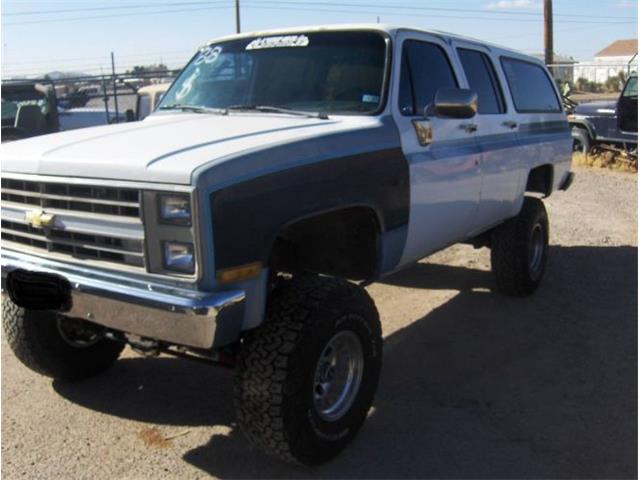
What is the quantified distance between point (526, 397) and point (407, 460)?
1081mm

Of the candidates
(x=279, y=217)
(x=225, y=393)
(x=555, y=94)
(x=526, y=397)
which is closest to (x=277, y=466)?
(x=225, y=393)

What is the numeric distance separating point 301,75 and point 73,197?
168 cm

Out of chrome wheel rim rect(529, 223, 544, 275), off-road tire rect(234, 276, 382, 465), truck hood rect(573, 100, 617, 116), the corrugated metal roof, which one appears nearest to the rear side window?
chrome wheel rim rect(529, 223, 544, 275)

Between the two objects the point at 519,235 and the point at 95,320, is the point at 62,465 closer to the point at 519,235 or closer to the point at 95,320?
the point at 95,320

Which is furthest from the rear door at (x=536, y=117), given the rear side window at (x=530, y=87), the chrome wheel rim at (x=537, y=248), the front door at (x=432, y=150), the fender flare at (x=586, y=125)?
the fender flare at (x=586, y=125)

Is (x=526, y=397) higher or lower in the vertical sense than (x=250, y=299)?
lower

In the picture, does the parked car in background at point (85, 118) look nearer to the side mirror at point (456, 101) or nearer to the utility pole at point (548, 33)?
the side mirror at point (456, 101)

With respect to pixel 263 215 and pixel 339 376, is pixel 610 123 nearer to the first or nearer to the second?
pixel 339 376

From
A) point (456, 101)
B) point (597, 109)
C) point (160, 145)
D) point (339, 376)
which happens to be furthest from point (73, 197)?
point (597, 109)

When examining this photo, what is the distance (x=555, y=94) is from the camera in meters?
7.06

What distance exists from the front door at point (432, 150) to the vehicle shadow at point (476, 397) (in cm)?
83

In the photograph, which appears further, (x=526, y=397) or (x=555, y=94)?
(x=555, y=94)

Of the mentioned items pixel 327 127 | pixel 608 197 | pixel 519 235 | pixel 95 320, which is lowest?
pixel 608 197

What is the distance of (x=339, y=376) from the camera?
3711 mm
